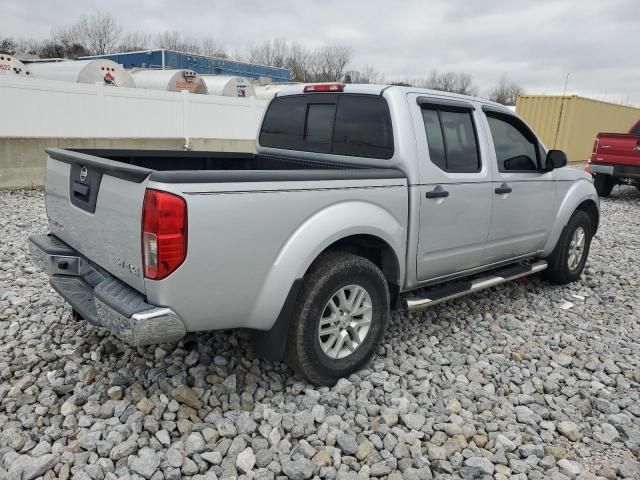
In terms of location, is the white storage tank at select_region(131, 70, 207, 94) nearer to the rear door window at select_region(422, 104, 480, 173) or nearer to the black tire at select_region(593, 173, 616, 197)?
the black tire at select_region(593, 173, 616, 197)

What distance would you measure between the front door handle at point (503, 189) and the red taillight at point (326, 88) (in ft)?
4.89

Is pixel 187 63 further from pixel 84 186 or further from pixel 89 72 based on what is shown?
pixel 84 186

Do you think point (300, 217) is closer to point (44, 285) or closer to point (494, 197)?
point (494, 197)

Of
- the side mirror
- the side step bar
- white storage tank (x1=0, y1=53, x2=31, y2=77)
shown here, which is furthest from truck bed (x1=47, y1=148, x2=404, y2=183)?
white storage tank (x1=0, y1=53, x2=31, y2=77)

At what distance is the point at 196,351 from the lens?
11.6 ft

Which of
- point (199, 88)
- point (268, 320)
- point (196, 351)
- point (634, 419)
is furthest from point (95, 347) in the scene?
point (199, 88)

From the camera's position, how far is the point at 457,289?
3932 millimetres

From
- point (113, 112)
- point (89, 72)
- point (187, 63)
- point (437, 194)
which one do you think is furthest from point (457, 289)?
point (187, 63)

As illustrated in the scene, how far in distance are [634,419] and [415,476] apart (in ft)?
5.09

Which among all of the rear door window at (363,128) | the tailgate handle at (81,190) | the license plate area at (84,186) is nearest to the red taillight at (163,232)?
the license plate area at (84,186)

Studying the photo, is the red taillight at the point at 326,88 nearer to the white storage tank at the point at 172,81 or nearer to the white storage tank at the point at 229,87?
the white storage tank at the point at 172,81

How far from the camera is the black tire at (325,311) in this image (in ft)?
9.83

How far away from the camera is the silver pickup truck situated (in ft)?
8.17

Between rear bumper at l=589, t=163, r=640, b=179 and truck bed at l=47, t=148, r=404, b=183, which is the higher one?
truck bed at l=47, t=148, r=404, b=183
